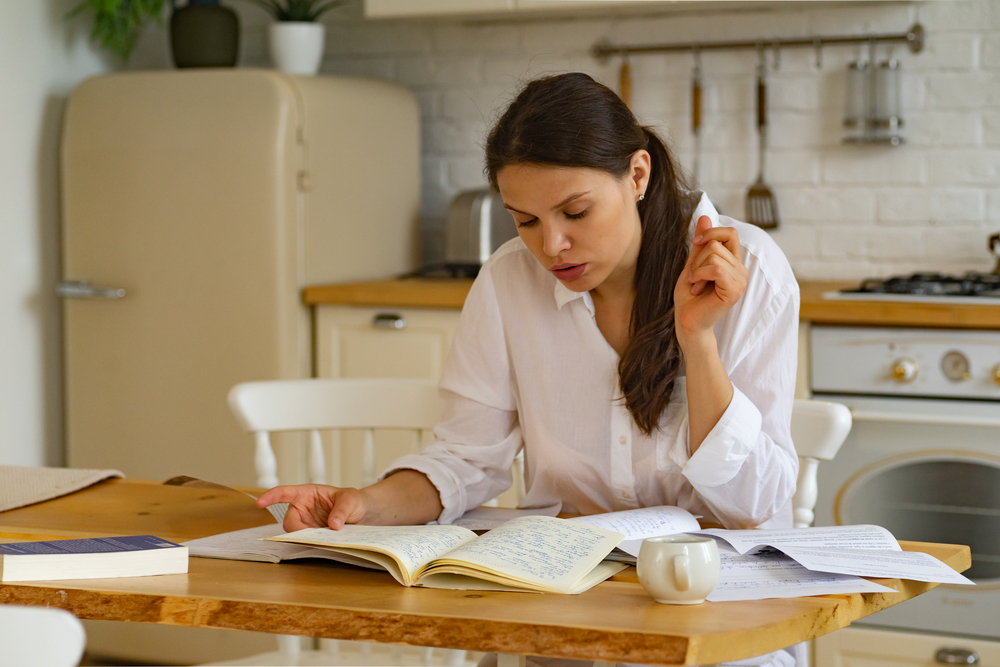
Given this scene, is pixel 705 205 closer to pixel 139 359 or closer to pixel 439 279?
pixel 439 279

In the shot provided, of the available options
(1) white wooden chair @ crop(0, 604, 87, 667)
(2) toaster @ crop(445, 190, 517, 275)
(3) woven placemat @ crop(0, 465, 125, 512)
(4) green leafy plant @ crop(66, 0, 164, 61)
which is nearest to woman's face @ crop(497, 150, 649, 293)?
(3) woven placemat @ crop(0, 465, 125, 512)

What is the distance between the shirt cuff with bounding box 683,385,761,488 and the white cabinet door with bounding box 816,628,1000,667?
1023mm

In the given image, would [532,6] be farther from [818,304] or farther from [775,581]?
[775,581]

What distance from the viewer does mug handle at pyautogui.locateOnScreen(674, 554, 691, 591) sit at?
2.86 feet

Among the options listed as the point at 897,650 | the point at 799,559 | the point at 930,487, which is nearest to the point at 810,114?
the point at 930,487

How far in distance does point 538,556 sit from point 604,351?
1.50 ft

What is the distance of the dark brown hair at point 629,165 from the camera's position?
1271mm

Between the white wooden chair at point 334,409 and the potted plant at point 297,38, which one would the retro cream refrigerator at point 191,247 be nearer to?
the potted plant at point 297,38

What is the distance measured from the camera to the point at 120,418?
2592 millimetres

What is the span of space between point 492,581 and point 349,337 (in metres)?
1.60

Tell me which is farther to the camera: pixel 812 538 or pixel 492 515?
pixel 492 515

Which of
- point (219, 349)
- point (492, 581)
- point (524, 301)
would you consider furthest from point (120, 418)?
point (492, 581)

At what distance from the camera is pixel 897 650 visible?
212cm

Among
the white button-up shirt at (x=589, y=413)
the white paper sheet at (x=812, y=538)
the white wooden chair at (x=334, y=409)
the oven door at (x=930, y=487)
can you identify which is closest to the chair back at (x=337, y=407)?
the white wooden chair at (x=334, y=409)
